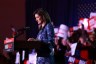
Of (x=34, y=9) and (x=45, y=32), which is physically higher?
(x=34, y=9)

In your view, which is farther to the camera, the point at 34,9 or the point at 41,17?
the point at 34,9

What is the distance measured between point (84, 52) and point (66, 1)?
1.43 meters

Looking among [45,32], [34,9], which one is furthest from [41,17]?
[34,9]

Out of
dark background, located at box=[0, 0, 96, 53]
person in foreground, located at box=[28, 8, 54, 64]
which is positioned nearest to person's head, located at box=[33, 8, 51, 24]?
person in foreground, located at box=[28, 8, 54, 64]

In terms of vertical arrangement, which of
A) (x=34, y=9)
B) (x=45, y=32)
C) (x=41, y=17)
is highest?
(x=34, y=9)

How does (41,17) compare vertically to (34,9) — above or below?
below

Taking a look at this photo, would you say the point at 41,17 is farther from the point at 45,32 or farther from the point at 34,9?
the point at 34,9

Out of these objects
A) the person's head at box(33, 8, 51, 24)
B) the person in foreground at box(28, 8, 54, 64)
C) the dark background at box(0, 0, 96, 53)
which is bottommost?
the person in foreground at box(28, 8, 54, 64)

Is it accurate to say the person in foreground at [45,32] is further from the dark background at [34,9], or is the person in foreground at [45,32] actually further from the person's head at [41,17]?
the dark background at [34,9]

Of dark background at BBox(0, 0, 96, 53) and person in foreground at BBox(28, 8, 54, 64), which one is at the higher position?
dark background at BBox(0, 0, 96, 53)

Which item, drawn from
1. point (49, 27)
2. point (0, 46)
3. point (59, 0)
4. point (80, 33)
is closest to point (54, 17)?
point (59, 0)

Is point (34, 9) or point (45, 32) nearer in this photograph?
point (45, 32)

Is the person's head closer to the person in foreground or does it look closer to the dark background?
the person in foreground

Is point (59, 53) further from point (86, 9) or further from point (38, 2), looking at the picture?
point (38, 2)
